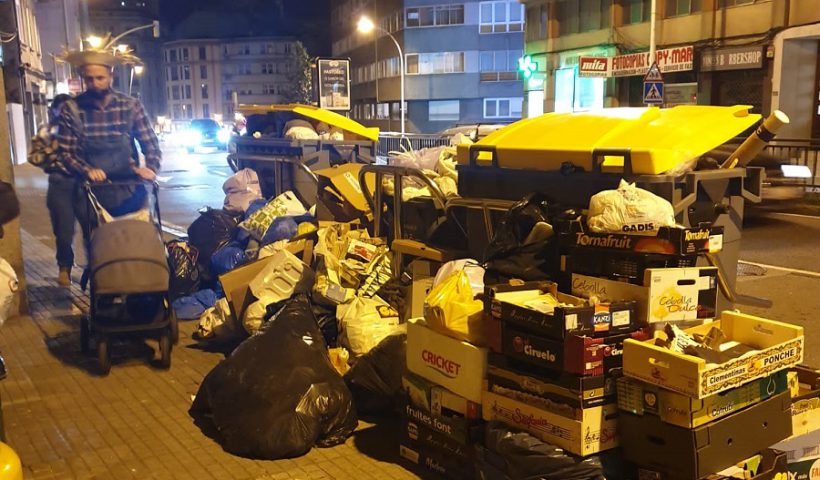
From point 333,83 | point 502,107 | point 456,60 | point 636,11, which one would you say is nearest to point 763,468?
point 333,83

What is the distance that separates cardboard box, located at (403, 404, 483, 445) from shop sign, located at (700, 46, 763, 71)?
2231 cm

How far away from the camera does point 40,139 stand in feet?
22.6

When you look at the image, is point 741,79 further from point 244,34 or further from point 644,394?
point 244,34

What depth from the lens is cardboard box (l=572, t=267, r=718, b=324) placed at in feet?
11.9

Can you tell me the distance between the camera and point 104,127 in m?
7.00

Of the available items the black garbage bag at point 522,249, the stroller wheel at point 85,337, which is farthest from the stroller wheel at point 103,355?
the black garbage bag at point 522,249

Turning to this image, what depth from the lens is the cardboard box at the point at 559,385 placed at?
341 cm

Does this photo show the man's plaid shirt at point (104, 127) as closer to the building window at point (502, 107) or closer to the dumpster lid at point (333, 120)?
the dumpster lid at point (333, 120)

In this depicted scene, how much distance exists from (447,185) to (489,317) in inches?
102

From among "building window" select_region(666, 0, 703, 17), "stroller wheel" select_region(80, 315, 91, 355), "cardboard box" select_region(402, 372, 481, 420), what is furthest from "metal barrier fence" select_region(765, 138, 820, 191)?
"stroller wheel" select_region(80, 315, 91, 355)

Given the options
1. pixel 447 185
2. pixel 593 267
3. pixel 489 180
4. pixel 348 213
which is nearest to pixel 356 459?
pixel 593 267

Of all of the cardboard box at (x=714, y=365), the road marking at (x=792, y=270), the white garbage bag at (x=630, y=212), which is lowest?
the road marking at (x=792, y=270)

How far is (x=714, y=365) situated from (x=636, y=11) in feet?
93.4

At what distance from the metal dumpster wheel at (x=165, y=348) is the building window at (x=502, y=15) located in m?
46.0
